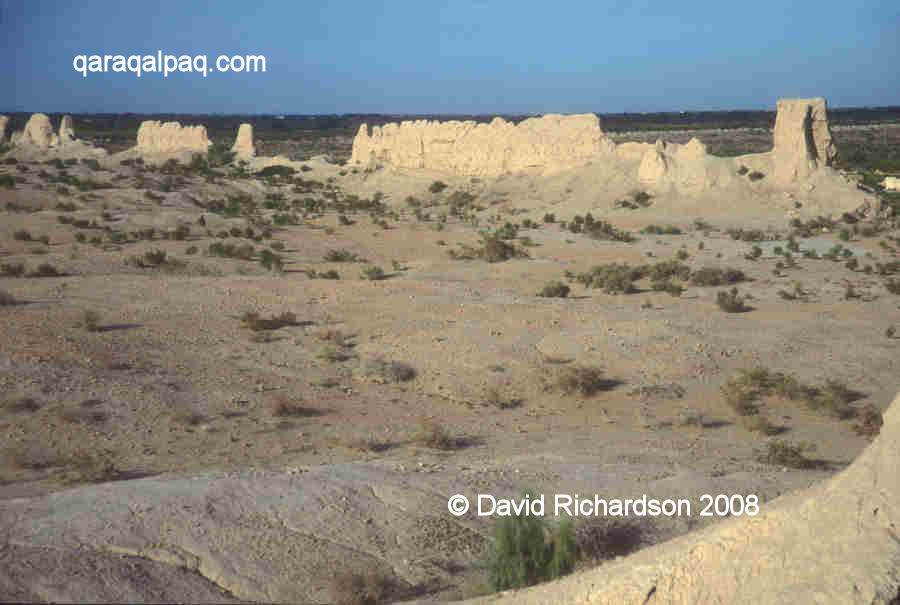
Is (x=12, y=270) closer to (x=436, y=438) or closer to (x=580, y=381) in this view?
(x=436, y=438)

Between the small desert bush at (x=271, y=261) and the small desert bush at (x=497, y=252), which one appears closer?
the small desert bush at (x=271, y=261)

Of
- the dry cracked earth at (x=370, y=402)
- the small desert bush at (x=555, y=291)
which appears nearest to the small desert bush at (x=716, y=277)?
the dry cracked earth at (x=370, y=402)

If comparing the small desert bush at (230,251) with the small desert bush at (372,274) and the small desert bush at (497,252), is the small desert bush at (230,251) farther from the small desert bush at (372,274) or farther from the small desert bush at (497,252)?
the small desert bush at (497,252)

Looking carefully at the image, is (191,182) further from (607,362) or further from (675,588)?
(675,588)

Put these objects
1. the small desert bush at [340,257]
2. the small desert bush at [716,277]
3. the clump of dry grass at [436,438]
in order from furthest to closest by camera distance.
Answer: the small desert bush at [340,257]
the small desert bush at [716,277]
the clump of dry grass at [436,438]

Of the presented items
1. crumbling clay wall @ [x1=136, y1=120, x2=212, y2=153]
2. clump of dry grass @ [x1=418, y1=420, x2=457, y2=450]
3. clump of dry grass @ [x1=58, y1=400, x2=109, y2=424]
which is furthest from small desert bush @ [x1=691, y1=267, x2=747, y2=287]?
crumbling clay wall @ [x1=136, y1=120, x2=212, y2=153]

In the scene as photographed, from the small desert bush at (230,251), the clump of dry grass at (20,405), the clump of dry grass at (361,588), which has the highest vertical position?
the small desert bush at (230,251)

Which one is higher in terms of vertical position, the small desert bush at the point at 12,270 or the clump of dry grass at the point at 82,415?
the small desert bush at the point at 12,270

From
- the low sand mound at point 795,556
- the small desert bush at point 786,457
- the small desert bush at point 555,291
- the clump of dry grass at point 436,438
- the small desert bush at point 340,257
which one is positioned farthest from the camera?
the small desert bush at point 340,257
